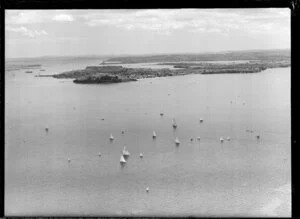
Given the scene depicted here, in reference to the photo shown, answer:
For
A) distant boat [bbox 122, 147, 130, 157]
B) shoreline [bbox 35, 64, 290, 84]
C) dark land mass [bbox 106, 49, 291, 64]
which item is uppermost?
dark land mass [bbox 106, 49, 291, 64]

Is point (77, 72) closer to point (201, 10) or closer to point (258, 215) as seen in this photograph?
point (201, 10)

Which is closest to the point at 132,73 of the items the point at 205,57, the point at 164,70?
the point at 164,70

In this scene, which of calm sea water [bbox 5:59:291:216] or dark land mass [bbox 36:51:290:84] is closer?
calm sea water [bbox 5:59:291:216]

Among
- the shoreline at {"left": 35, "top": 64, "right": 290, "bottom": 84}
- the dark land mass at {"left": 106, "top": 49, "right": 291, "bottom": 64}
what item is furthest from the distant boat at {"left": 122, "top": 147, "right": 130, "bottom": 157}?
the dark land mass at {"left": 106, "top": 49, "right": 291, "bottom": 64}

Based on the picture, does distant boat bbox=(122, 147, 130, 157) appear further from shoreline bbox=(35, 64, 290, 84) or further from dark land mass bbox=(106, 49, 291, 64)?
dark land mass bbox=(106, 49, 291, 64)

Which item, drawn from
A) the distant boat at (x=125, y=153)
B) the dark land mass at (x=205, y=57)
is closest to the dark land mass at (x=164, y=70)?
Result: the dark land mass at (x=205, y=57)

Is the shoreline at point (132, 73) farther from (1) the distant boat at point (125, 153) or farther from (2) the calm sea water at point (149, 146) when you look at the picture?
(1) the distant boat at point (125, 153)

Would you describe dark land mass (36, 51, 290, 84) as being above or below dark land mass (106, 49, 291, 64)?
below

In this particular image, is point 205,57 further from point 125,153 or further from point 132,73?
point 125,153

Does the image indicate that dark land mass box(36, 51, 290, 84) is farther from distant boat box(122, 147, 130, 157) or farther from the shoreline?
distant boat box(122, 147, 130, 157)
